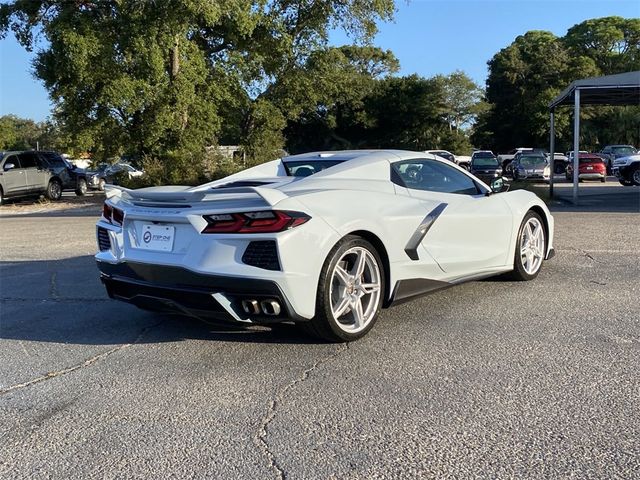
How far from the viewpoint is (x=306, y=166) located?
5957 mm

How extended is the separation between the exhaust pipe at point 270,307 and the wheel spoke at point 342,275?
595mm

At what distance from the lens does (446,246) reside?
17.3 feet

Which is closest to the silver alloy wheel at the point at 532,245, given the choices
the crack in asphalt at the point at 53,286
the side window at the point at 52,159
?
the crack in asphalt at the point at 53,286

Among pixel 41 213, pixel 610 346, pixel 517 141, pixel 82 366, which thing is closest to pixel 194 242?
pixel 82 366

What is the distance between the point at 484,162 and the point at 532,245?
27.7 metres

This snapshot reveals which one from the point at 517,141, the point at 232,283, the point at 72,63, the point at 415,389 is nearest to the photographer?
the point at 415,389

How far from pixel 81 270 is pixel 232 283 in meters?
4.58

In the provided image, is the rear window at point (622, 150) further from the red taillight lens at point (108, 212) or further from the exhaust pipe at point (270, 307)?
the exhaust pipe at point (270, 307)

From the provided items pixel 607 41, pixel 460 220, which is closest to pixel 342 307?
pixel 460 220

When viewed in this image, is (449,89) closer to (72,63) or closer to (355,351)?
(72,63)

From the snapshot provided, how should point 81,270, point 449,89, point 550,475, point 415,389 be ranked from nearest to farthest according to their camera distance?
point 550,475 < point 415,389 < point 81,270 < point 449,89

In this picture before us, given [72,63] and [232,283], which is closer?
[232,283]

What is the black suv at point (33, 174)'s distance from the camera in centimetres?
2122

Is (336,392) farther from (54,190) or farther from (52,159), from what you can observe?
(52,159)
